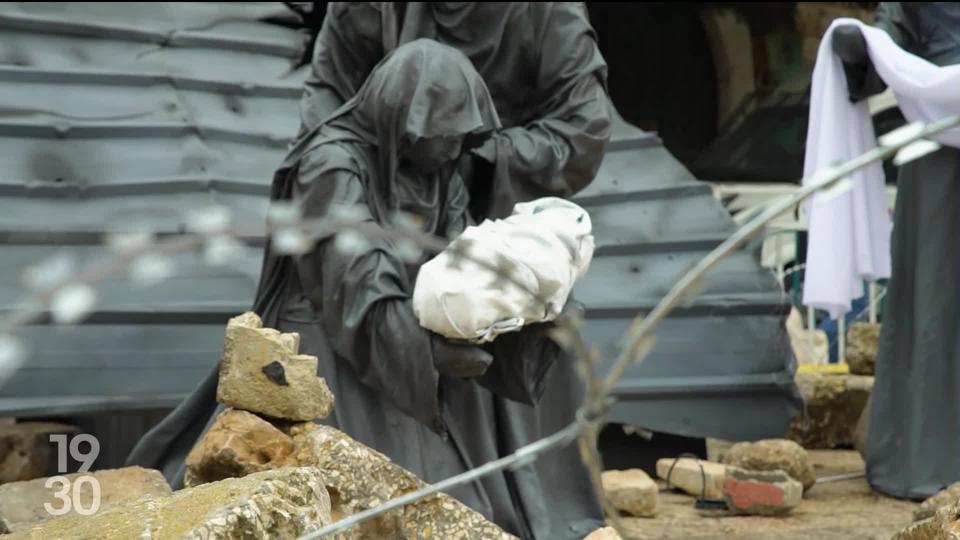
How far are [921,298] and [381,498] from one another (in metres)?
2.96

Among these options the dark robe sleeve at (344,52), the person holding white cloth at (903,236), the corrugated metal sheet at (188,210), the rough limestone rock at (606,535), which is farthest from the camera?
the corrugated metal sheet at (188,210)

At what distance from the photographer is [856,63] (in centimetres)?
609

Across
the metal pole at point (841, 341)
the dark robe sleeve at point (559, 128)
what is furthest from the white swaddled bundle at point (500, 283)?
the metal pole at point (841, 341)

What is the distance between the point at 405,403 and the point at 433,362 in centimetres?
18

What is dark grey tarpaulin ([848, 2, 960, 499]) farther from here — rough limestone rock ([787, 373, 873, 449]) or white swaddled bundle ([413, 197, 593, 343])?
white swaddled bundle ([413, 197, 593, 343])

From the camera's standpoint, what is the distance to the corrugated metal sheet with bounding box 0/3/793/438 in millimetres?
6609

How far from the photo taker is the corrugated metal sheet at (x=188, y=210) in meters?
6.61

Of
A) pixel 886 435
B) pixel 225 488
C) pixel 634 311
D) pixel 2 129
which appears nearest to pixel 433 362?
pixel 225 488

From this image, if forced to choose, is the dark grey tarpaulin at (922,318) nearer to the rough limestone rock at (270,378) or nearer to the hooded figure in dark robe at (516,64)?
the hooded figure in dark robe at (516,64)

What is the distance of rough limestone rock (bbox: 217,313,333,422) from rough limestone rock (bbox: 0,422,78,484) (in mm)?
1672

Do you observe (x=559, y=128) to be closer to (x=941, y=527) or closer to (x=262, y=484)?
(x=941, y=527)

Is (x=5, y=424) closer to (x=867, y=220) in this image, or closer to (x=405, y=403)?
(x=405, y=403)

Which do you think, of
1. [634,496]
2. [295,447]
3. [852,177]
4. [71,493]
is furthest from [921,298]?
[71,493]

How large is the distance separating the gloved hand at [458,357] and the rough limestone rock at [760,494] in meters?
1.70
